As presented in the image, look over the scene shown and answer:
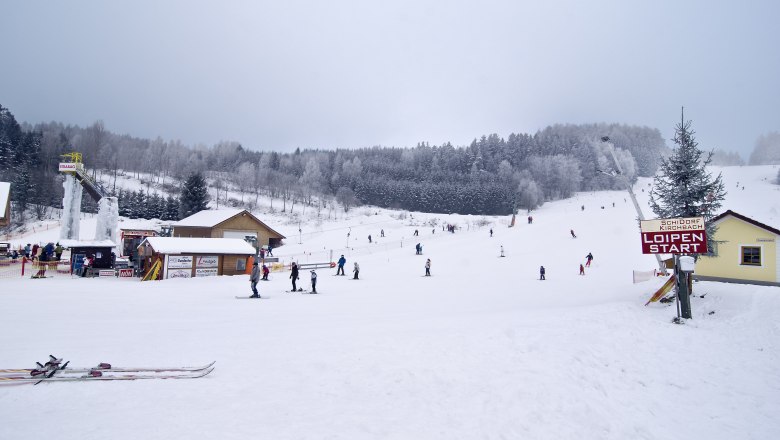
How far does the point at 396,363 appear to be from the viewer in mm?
8555

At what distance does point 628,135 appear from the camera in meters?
182

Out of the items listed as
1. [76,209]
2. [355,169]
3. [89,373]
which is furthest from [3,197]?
[355,169]

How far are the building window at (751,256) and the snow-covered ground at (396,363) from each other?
6.29 feet

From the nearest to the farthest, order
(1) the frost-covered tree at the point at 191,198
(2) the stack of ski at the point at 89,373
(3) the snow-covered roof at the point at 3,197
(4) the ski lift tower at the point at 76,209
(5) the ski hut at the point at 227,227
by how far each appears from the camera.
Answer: (2) the stack of ski at the point at 89,373 < (4) the ski lift tower at the point at 76,209 < (3) the snow-covered roof at the point at 3,197 < (5) the ski hut at the point at 227,227 < (1) the frost-covered tree at the point at 191,198

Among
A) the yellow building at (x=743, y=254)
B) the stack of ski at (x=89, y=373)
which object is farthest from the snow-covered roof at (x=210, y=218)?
the yellow building at (x=743, y=254)

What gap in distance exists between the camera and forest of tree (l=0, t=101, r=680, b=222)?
75.1 m

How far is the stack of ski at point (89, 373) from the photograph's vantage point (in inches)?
269

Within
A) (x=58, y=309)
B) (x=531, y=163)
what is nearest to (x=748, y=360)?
(x=58, y=309)

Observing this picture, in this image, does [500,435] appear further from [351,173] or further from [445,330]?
[351,173]

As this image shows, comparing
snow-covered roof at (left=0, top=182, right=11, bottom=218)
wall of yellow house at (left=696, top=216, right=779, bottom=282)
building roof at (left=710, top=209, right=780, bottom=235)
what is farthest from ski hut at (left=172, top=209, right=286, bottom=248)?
building roof at (left=710, top=209, right=780, bottom=235)

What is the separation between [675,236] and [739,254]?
24.6ft

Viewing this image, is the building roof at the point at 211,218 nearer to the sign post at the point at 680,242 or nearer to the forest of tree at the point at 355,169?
the forest of tree at the point at 355,169

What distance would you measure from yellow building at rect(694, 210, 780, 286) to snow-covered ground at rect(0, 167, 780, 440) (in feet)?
5.33

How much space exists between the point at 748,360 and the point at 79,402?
15026 millimetres
